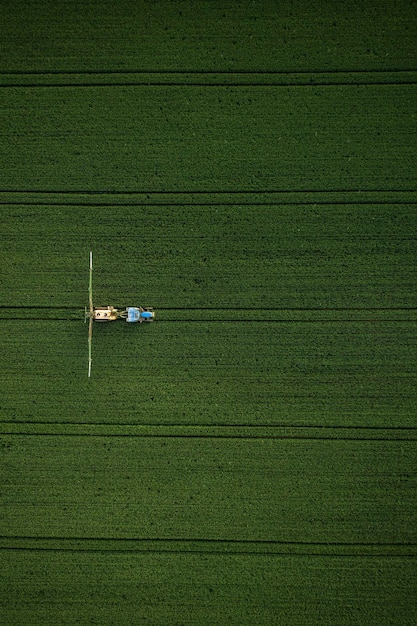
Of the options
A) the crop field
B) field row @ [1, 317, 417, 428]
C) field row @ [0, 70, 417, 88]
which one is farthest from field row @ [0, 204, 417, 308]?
field row @ [0, 70, 417, 88]

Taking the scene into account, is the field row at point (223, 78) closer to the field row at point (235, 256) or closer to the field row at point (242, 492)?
the field row at point (235, 256)

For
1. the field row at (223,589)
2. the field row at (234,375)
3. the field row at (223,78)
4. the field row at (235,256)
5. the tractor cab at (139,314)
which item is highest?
the field row at (223,78)

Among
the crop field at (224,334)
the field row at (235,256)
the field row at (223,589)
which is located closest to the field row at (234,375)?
the crop field at (224,334)

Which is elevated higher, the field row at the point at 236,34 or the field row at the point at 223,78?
the field row at the point at 236,34

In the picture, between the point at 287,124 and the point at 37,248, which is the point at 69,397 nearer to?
the point at 37,248

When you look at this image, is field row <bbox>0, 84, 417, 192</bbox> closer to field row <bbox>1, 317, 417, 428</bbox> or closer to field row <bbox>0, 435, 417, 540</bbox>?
field row <bbox>1, 317, 417, 428</bbox>

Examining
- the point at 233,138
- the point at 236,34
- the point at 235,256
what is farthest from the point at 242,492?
the point at 236,34
